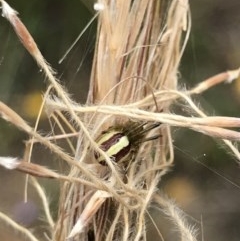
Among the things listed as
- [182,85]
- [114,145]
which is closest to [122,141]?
[114,145]

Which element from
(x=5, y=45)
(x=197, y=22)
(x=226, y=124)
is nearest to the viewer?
(x=226, y=124)

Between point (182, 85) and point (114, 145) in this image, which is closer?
point (114, 145)

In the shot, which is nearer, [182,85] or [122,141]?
[122,141]

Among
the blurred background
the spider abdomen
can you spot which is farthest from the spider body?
the blurred background

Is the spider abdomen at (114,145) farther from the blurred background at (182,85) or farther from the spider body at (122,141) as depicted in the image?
the blurred background at (182,85)

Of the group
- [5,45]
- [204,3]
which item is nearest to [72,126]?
[5,45]

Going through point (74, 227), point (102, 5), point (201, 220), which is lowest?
point (201, 220)

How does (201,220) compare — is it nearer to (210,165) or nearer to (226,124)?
(210,165)

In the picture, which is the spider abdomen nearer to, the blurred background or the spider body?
the spider body

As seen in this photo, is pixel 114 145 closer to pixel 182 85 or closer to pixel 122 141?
pixel 122 141
